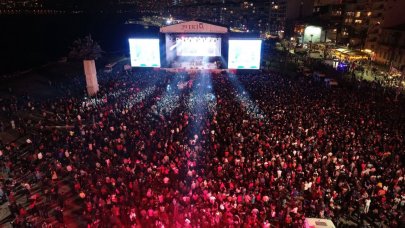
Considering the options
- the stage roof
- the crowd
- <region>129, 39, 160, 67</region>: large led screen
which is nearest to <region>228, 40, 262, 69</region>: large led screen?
the stage roof

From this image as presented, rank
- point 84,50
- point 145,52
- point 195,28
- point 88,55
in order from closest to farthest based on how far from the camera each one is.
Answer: point 84,50, point 88,55, point 145,52, point 195,28

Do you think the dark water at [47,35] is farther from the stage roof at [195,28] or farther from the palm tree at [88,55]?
the palm tree at [88,55]

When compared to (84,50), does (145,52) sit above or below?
below

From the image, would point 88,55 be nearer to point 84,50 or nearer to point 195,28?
point 84,50

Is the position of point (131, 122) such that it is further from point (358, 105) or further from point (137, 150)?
point (358, 105)

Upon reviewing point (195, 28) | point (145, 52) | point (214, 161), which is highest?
point (195, 28)

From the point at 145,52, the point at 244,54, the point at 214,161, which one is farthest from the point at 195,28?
the point at 214,161

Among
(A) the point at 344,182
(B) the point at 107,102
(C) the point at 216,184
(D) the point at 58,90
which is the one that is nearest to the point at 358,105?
(A) the point at 344,182
